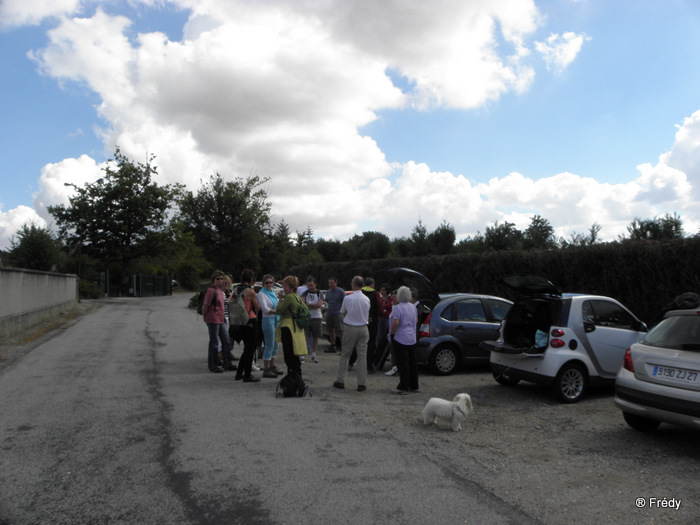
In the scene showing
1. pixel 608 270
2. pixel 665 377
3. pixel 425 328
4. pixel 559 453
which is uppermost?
pixel 608 270

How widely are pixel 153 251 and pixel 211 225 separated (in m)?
5.64

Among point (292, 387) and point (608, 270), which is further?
point (608, 270)

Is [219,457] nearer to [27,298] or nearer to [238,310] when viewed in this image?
[238,310]

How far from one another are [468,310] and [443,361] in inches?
44.1

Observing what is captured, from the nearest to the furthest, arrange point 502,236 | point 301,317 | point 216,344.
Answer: point 301,317, point 216,344, point 502,236

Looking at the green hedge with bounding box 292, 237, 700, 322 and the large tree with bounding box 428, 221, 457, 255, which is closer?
the green hedge with bounding box 292, 237, 700, 322

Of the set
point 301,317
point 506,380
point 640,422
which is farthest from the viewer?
point 506,380

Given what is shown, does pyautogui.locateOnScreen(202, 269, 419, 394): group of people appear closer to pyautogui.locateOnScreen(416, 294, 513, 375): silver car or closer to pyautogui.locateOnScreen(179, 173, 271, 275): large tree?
pyautogui.locateOnScreen(416, 294, 513, 375): silver car

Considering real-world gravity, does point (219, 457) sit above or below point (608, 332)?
below

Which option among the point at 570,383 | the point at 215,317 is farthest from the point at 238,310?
the point at 570,383

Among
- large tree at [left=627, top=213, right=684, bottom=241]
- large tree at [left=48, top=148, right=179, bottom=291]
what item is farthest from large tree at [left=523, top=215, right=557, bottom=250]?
large tree at [left=48, top=148, right=179, bottom=291]

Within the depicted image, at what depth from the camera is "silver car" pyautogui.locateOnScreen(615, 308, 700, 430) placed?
16.6 ft

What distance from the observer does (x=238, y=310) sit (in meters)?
8.92

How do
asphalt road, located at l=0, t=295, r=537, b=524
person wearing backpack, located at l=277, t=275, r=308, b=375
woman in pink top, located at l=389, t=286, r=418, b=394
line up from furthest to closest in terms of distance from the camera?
1. woman in pink top, located at l=389, t=286, r=418, b=394
2. person wearing backpack, located at l=277, t=275, r=308, b=375
3. asphalt road, located at l=0, t=295, r=537, b=524
